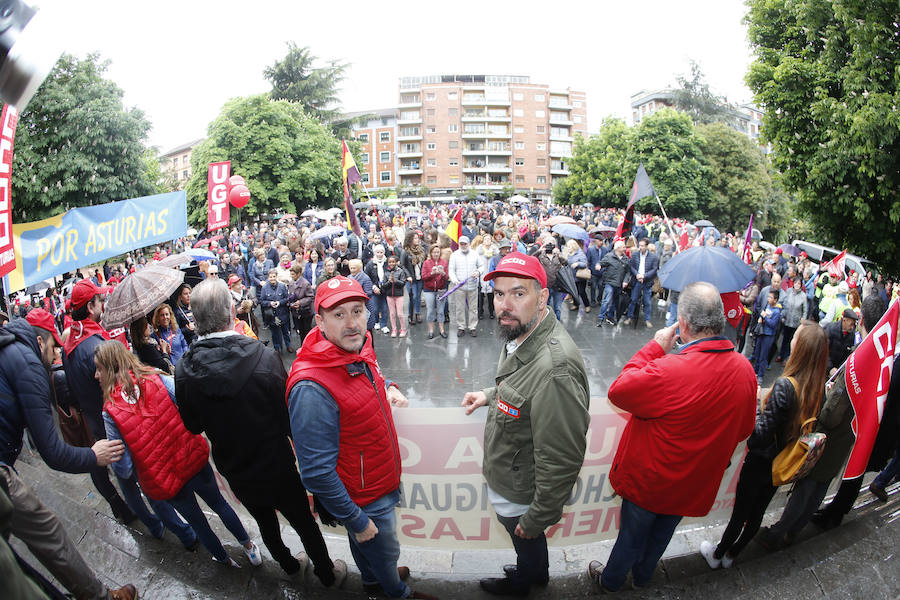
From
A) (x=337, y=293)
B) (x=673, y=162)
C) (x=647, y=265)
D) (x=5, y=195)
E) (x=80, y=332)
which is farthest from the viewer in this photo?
(x=673, y=162)

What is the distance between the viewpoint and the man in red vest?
2.33 meters

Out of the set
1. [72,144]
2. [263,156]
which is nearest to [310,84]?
[263,156]

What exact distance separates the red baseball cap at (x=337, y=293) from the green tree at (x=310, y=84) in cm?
4680

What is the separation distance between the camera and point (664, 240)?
1430cm

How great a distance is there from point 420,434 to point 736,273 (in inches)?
174

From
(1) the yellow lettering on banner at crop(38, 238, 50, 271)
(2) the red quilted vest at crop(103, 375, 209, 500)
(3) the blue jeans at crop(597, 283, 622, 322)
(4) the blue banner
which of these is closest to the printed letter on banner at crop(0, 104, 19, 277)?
(4) the blue banner

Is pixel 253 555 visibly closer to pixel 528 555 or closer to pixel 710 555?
pixel 528 555

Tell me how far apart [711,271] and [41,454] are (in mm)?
5960

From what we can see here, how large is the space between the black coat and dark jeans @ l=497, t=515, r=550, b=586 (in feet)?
4.31

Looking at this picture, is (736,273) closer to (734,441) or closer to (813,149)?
(734,441)

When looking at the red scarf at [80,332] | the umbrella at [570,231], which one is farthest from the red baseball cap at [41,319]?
the umbrella at [570,231]

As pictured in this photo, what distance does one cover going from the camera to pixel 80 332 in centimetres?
353

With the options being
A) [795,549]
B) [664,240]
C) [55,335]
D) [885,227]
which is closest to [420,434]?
[795,549]

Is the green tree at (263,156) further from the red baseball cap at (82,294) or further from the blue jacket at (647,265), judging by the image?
the red baseball cap at (82,294)
